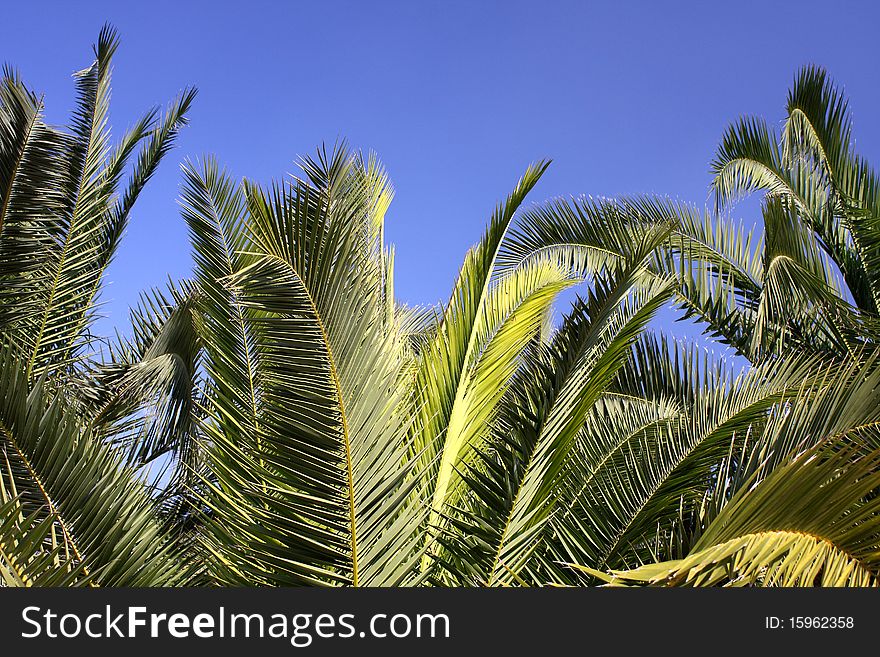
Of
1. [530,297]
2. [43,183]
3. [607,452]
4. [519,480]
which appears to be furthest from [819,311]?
[43,183]

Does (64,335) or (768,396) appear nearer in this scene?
(768,396)

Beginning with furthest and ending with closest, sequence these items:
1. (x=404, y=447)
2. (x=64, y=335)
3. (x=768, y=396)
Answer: (x=64, y=335)
(x=768, y=396)
(x=404, y=447)

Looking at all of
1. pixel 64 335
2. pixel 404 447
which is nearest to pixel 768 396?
pixel 404 447

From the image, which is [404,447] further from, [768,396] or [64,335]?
[64,335]

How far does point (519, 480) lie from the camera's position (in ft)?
11.0

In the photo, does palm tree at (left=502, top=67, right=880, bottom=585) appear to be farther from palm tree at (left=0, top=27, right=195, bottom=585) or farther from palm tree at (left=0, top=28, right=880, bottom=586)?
palm tree at (left=0, top=27, right=195, bottom=585)

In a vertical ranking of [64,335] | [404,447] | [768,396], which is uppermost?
[64,335]

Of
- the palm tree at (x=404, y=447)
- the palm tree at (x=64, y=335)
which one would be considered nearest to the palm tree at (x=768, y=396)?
the palm tree at (x=404, y=447)

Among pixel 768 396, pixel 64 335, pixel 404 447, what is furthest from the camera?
pixel 64 335

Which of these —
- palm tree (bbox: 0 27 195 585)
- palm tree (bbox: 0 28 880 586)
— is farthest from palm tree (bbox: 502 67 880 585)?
palm tree (bbox: 0 27 195 585)

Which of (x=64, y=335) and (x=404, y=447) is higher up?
(x=64, y=335)

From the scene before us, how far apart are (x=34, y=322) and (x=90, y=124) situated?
1.95 meters

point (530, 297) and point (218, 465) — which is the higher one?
point (530, 297)

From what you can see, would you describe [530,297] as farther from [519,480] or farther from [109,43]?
[109,43]
